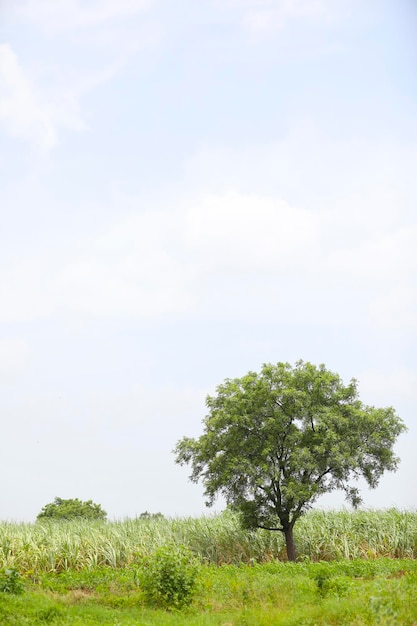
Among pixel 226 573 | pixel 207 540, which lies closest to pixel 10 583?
pixel 226 573

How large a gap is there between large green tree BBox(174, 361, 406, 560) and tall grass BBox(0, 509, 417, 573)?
1.78 metres

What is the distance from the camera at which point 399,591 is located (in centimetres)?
1122

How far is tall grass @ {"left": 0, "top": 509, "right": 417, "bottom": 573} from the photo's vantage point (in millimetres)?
19109

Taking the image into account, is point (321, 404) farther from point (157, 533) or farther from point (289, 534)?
point (157, 533)

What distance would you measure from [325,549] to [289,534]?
2050 millimetres

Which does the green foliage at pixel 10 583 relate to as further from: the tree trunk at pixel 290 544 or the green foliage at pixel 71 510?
the green foliage at pixel 71 510

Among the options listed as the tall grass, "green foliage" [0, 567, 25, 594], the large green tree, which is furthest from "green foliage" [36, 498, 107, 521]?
"green foliage" [0, 567, 25, 594]

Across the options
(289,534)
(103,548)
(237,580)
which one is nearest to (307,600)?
(237,580)

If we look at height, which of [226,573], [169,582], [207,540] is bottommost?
[226,573]

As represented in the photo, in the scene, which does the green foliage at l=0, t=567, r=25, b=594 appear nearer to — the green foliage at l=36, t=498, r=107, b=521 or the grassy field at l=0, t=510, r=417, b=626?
the grassy field at l=0, t=510, r=417, b=626

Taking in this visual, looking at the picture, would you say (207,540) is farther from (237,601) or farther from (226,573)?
(237,601)

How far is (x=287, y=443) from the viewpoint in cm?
2066

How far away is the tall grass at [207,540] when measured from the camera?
19109 mm

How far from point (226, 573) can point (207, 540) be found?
264 inches
